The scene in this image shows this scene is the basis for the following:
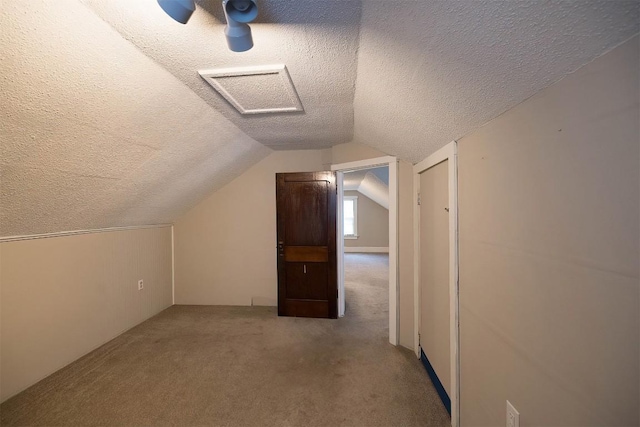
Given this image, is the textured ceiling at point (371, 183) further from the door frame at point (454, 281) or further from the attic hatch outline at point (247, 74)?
the attic hatch outline at point (247, 74)

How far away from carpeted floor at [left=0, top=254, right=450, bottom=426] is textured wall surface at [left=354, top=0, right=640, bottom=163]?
1855 mm

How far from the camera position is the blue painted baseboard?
5.94 ft

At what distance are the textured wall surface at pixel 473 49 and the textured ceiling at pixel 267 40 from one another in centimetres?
12

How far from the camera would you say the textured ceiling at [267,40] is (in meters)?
1.04

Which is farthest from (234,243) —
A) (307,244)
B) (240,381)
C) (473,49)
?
(473,49)

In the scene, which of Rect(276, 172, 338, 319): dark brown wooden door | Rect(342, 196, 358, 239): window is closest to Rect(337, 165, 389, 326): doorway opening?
Rect(342, 196, 358, 239): window

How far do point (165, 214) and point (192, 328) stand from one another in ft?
4.72

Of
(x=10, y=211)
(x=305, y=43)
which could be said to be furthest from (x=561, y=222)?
(x=10, y=211)

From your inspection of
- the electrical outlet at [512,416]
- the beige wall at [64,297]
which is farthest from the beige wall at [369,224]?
the electrical outlet at [512,416]

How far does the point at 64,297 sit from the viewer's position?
2.30 m

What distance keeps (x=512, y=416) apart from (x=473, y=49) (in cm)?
144

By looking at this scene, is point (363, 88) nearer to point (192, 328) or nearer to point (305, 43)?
point (305, 43)

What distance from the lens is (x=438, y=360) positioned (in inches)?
79.5

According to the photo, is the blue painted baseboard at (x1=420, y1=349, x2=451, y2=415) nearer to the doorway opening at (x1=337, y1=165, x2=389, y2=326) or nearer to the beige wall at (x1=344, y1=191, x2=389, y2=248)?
the doorway opening at (x1=337, y1=165, x2=389, y2=326)
